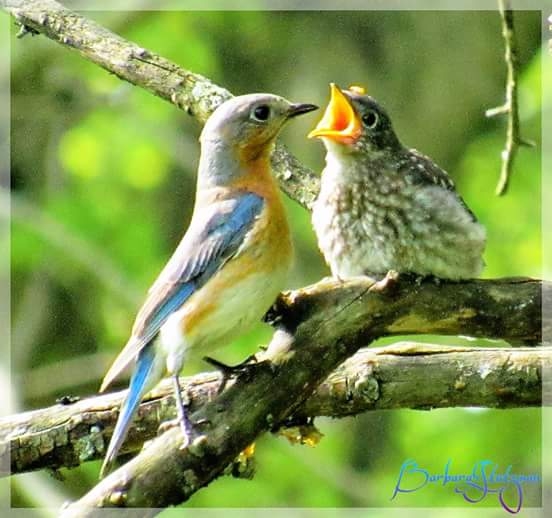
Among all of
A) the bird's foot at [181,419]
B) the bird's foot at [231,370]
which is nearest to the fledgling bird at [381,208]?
the bird's foot at [231,370]

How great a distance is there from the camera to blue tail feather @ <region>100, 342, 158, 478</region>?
5422 millimetres

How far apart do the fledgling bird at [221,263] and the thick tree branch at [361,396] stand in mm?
297

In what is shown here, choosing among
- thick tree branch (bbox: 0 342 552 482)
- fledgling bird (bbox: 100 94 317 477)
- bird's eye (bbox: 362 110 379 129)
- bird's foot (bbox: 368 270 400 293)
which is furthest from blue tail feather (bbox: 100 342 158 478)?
bird's eye (bbox: 362 110 379 129)

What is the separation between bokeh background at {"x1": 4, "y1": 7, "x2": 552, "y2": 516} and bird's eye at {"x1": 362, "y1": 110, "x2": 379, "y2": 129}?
159 inches

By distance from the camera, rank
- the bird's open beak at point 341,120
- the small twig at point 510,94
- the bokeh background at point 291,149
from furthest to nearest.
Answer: the bokeh background at point 291,149, the bird's open beak at point 341,120, the small twig at point 510,94

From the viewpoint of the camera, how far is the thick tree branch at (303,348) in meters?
5.19

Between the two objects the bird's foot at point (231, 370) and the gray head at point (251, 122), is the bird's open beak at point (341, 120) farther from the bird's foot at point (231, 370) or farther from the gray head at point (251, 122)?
the bird's foot at point (231, 370)

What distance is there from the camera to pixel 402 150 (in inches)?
279

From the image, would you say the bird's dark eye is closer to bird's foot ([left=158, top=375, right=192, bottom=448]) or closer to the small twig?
the small twig

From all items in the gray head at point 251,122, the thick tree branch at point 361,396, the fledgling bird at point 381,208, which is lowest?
the thick tree branch at point 361,396

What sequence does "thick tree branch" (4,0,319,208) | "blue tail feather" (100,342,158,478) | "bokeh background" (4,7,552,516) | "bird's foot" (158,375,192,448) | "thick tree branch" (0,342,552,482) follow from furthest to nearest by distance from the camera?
"bokeh background" (4,7,552,516), "thick tree branch" (4,0,319,208), "thick tree branch" (0,342,552,482), "blue tail feather" (100,342,158,478), "bird's foot" (158,375,192,448)

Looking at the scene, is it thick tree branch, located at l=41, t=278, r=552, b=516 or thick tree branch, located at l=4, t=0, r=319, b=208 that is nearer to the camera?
thick tree branch, located at l=41, t=278, r=552, b=516

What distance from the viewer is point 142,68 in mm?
7125

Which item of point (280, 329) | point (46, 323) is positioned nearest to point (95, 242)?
point (46, 323)
